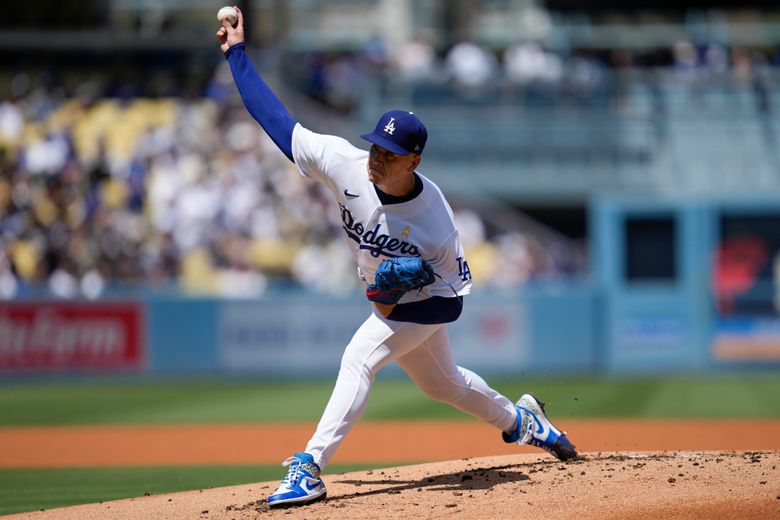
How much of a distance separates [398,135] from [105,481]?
3413 mm

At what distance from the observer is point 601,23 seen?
21.7 m

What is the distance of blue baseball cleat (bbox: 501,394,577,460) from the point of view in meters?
6.36

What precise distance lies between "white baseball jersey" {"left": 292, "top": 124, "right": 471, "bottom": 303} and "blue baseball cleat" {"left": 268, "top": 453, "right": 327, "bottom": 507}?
878mm

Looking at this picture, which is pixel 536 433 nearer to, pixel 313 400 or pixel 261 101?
pixel 261 101

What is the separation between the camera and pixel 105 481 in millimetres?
7516

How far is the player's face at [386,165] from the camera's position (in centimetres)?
542

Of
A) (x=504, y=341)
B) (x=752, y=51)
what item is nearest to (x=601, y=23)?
(x=752, y=51)

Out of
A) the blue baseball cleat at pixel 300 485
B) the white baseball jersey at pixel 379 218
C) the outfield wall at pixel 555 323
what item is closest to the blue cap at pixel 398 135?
the white baseball jersey at pixel 379 218

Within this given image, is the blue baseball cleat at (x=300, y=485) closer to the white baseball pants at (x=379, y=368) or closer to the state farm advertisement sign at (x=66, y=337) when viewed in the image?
the white baseball pants at (x=379, y=368)

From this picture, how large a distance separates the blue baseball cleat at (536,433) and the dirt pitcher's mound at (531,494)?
0.09m

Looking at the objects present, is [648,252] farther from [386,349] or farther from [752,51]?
[386,349]

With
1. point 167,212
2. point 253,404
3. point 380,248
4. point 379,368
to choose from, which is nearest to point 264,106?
point 380,248

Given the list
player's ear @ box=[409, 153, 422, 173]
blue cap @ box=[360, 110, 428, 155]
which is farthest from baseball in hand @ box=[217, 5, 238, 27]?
player's ear @ box=[409, 153, 422, 173]

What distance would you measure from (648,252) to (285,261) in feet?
16.4
